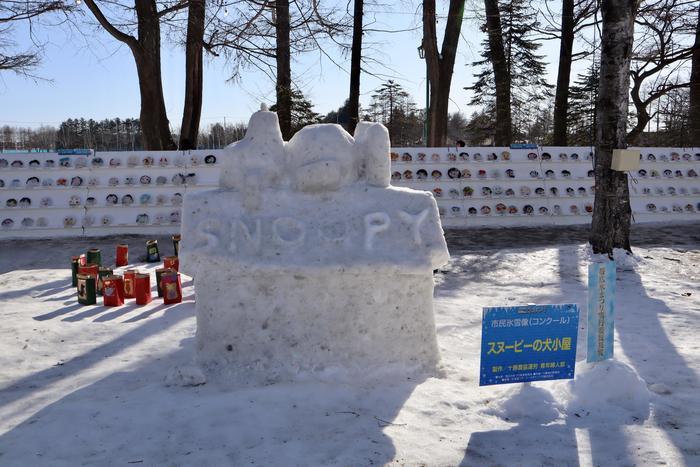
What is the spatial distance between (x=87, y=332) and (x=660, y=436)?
16.1ft

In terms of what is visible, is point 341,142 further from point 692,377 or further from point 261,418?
point 692,377

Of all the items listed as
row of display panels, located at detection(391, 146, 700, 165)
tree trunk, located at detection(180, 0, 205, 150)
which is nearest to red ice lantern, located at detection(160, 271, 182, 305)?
row of display panels, located at detection(391, 146, 700, 165)

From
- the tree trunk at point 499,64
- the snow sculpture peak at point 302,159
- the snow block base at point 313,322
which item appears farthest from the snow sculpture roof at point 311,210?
the tree trunk at point 499,64

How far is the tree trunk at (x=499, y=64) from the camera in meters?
17.9

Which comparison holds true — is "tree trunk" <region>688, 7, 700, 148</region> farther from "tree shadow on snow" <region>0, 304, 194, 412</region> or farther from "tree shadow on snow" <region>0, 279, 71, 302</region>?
"tree shadow on snow" <region>0, 279, 71, 302</region>

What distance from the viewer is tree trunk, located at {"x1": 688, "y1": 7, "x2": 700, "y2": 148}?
16462mm

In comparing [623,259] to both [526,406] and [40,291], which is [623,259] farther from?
[40,291]

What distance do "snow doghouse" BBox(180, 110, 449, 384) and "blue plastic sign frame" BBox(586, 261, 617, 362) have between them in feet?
3.44

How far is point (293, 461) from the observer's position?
2967mm

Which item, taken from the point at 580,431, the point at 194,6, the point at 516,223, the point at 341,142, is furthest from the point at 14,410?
the point at 194,6

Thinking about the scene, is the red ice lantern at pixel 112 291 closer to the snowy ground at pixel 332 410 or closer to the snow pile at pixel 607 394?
the snowy ground at pixel 332 410

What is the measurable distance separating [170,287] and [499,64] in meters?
15.2

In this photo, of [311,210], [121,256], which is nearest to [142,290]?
[121,256]

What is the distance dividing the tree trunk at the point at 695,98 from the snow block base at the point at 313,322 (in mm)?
15084
